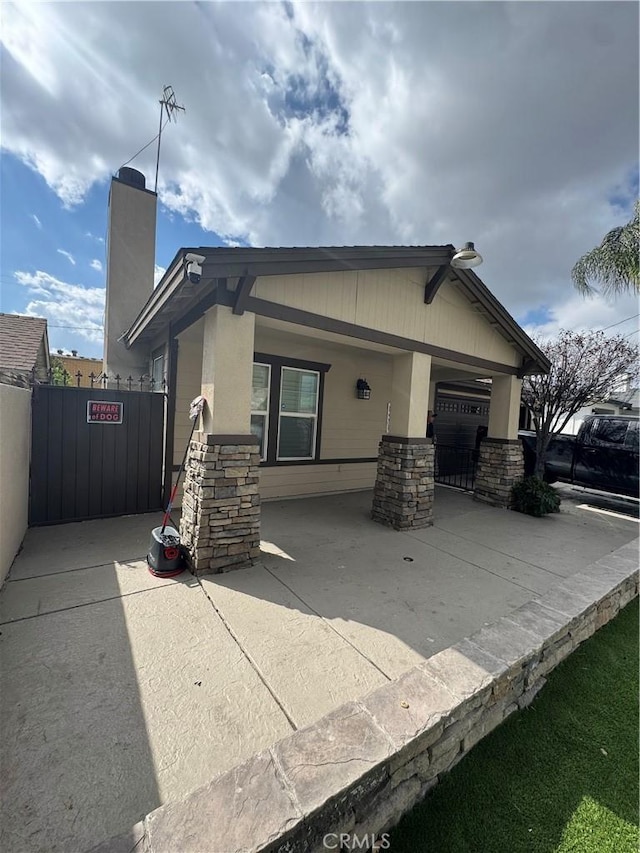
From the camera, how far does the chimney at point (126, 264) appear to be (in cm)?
796

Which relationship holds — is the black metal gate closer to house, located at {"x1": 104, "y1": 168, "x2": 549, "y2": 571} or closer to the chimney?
house, located at {"x1": 104, "y1": 168, "x2": 549, "y2": 571}

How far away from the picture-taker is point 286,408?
656 centimetres

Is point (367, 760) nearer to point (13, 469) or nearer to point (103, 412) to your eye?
point (13, 469)

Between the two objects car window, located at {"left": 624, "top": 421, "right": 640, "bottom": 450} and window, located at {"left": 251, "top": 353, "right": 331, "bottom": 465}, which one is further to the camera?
car window, located at {"left": 624, "top": 421, "right": 640, "bottom": 450}

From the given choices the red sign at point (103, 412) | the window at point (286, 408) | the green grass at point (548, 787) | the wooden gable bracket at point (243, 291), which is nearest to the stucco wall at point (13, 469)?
the red sign at point (103, 412)

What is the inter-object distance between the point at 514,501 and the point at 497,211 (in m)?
6.80

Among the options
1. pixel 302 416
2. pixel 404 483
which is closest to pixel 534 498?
pixel 404 483

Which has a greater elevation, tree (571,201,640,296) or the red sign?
tree (571,201,640,296)

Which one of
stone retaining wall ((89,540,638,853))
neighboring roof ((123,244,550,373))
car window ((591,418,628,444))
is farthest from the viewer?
car window ((591,418,628,444))

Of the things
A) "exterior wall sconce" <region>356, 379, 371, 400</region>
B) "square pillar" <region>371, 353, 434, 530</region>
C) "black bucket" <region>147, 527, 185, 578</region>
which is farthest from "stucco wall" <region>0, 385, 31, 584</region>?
"exterior wall sconce" <region>356, 379, 371, 400</region>

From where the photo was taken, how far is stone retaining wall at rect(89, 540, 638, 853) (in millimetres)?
1342

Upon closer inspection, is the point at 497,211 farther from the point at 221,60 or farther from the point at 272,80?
the point at 221,60

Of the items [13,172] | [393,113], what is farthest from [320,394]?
[13,172]

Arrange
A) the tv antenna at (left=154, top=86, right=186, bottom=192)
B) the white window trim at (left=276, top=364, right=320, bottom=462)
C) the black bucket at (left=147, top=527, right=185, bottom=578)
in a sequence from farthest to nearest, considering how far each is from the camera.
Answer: the tv antenna at (left=154, top=86, right=186, bottom=192) < the white window trim at (left=276, top=364, right=320, bottom=462) < the black bucket at (left=147, top=527, right=185, bottom=578)
